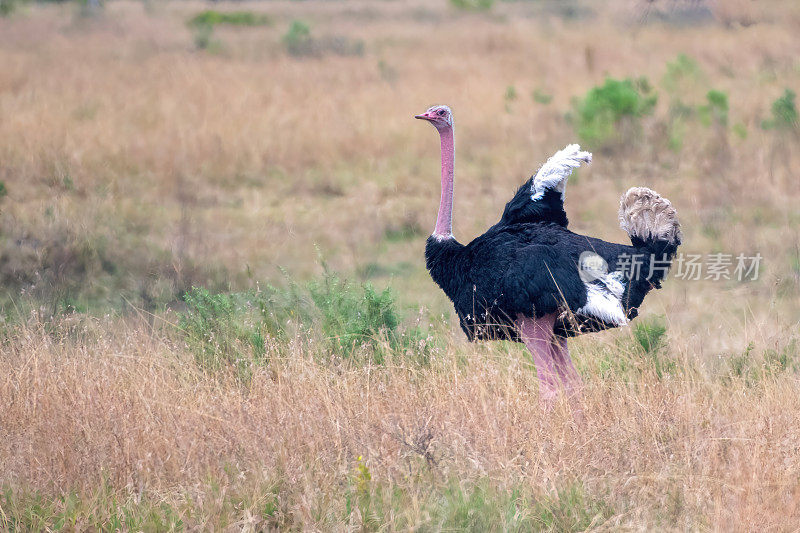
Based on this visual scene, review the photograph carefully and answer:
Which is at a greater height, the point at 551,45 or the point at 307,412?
the point at 551,45

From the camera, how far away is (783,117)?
1233cm

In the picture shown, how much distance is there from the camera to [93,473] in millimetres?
4305

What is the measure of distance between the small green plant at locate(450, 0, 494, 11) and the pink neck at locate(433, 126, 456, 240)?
2221 centimetres

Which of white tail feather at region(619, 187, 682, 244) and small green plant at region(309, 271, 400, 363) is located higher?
white tail feather at region(619, 187, 682, 244)

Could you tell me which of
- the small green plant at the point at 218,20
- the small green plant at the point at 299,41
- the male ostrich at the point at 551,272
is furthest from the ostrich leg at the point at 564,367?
the small green plant at the point at 218,20

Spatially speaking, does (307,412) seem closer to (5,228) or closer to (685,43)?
(5,228)

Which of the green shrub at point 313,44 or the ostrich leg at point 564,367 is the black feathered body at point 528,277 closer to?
the ostrich leg at point 564,367

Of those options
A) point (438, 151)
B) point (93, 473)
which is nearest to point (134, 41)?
point (438, 151)

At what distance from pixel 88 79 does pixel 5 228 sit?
21.0ft

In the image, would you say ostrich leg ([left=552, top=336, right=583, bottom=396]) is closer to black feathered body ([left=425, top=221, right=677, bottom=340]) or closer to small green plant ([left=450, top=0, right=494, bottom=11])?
black feathered body ([left=425, top=221, right=677, bottom=340])

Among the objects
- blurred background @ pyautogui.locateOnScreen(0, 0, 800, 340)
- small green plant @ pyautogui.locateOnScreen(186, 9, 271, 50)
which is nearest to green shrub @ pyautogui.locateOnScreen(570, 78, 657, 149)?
blurred background @ pyautogui.locateOnScreen(0, 0, 800, 340)

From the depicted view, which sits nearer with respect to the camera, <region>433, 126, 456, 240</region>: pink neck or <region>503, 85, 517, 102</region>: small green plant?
<region>433, 126, 456, 240</region>: pink neck

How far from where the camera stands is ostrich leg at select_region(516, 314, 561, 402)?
5219mm

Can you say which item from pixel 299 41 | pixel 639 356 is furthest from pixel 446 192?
pixel 299 41
